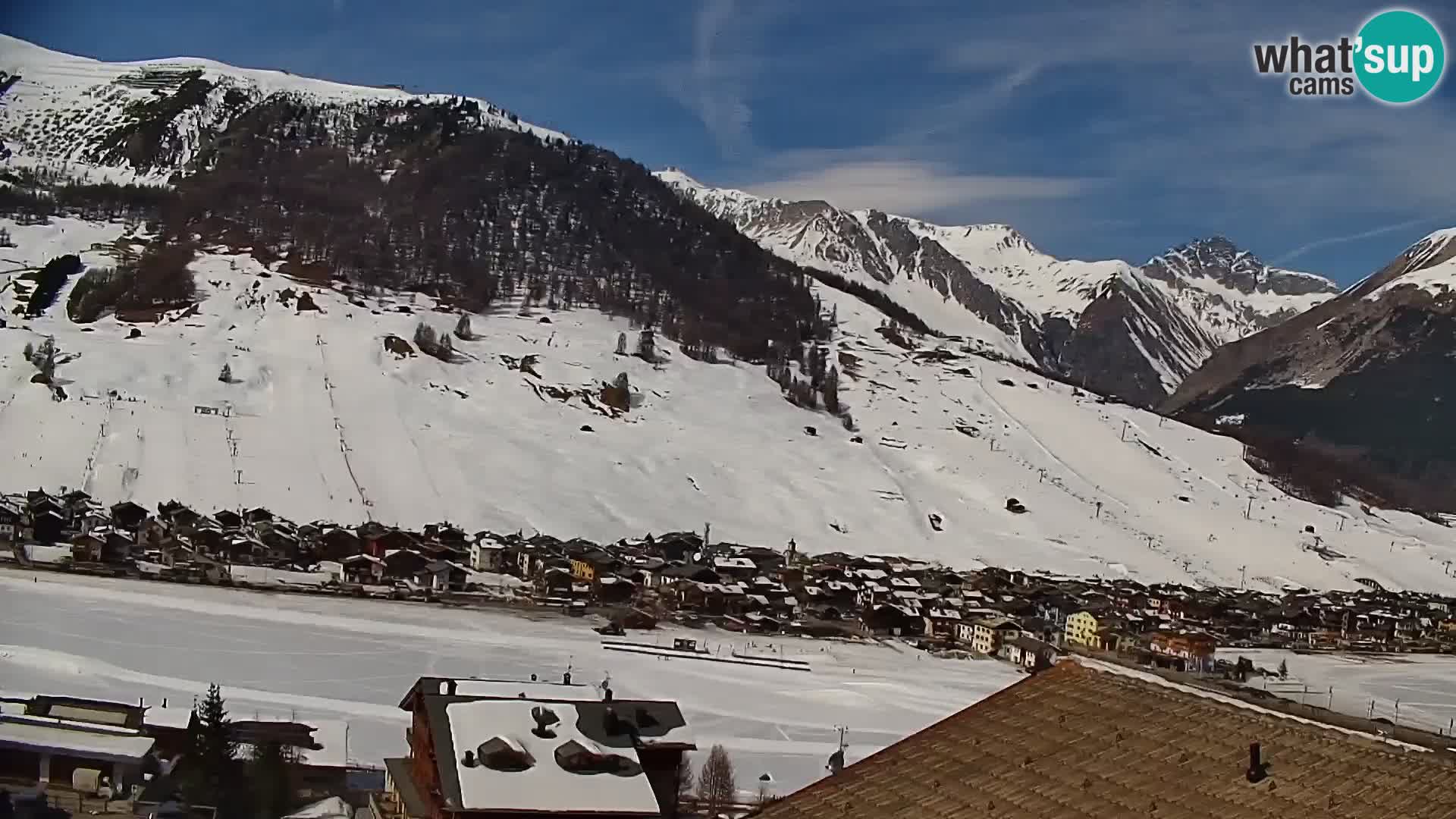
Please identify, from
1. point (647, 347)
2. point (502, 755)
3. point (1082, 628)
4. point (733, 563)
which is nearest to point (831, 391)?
point (647, 347)

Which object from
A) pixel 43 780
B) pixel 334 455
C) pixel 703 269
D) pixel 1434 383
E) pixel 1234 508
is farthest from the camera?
pixel 1434 383

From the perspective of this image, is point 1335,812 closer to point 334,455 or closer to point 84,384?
point 334,455

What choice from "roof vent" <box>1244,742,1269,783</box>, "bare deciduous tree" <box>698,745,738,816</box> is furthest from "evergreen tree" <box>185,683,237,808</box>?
"roof vent" <box>1244,742,1269,783</box>

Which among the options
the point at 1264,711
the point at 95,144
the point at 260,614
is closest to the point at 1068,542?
the point at 260,614

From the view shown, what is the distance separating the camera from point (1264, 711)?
2600 mm

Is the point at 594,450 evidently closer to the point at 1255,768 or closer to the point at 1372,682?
the point at 1372,682

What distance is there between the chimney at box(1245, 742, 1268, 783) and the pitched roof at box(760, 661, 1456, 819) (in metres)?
0.01

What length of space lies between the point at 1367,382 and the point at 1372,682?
352 feet

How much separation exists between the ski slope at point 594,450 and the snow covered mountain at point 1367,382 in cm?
3403

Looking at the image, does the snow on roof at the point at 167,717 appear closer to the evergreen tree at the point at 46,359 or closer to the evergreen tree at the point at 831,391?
the evergreen tree at the point at 46,359

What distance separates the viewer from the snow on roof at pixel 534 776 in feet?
24.0

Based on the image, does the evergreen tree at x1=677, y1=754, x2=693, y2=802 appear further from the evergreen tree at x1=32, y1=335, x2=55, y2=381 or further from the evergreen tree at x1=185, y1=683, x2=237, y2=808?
the evergreen tree at x1=32, y1=335, x2=55, y2=381

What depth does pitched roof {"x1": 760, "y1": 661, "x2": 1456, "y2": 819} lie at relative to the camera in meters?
2.27

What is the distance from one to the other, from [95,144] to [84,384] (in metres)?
54.3
